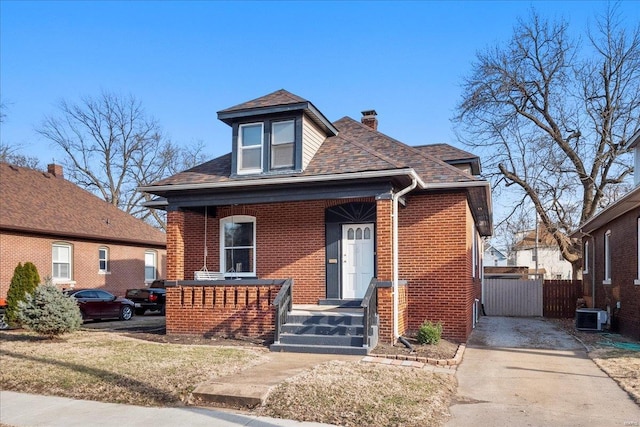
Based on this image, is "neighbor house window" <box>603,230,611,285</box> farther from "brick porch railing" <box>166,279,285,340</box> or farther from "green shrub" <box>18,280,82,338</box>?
"green shrub" <box>18,280,82,338</box>

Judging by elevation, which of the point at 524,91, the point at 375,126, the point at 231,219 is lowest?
the point at 231,219

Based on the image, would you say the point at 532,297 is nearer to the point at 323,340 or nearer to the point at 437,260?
the point at 437,260

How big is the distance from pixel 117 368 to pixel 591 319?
13.1 m

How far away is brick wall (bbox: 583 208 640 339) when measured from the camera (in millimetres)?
13406

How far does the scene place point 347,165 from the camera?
12430 millimetres

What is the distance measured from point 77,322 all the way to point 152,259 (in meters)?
16.8

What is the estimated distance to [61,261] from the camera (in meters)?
22.4

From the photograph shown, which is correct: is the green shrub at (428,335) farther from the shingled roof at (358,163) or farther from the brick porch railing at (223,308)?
the shingled roof at (358,163)

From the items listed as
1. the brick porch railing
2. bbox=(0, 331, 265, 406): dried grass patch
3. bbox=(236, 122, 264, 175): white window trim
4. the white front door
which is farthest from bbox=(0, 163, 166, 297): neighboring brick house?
the white front door

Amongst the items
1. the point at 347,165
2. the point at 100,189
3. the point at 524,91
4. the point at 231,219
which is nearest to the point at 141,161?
the point at 100,189

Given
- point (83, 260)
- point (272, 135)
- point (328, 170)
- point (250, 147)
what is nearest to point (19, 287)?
point (83, 260)

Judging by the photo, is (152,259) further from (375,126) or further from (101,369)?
(101,369)

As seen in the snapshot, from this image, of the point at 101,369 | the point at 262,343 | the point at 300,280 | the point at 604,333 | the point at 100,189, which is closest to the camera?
the point at 101,369

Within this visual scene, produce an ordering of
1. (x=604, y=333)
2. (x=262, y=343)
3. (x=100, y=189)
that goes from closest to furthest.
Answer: (x=262, y=343) → (x=604, y=333) → (x=100, y=189)
